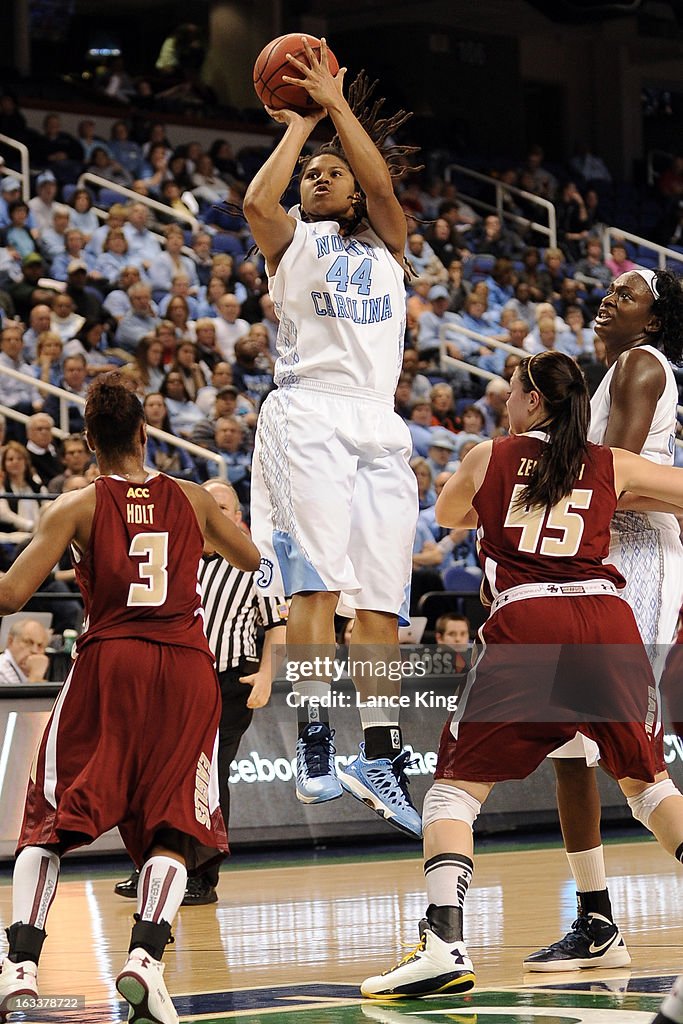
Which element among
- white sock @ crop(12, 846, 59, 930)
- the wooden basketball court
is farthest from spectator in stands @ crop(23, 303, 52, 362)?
white sock @ crop(12, 846, 59, 930)

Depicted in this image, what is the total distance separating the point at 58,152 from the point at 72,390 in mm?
4140

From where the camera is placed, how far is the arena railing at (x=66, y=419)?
35.8ft

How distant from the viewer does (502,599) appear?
475 centimetres

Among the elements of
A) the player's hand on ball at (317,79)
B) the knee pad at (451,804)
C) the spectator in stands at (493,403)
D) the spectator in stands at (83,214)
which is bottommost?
the knee pad at (451,804)

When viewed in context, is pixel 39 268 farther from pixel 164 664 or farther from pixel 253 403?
pixel 164 664

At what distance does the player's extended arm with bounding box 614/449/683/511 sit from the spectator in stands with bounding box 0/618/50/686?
501cm

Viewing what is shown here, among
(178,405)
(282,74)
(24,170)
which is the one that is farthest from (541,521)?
(24,170)

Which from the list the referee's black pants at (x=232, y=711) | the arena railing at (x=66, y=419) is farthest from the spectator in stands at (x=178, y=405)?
the referee's black pants at (x=232, y=711)

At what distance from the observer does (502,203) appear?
17812mm

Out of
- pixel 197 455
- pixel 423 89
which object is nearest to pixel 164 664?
pixel 197 455

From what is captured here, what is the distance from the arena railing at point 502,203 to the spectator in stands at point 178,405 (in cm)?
599

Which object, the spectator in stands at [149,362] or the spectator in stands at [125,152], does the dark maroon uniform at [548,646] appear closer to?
the spectator in stands at [149,362]

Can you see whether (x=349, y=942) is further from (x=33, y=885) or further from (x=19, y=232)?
(x=19, y=232)

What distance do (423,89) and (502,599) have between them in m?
10.2
